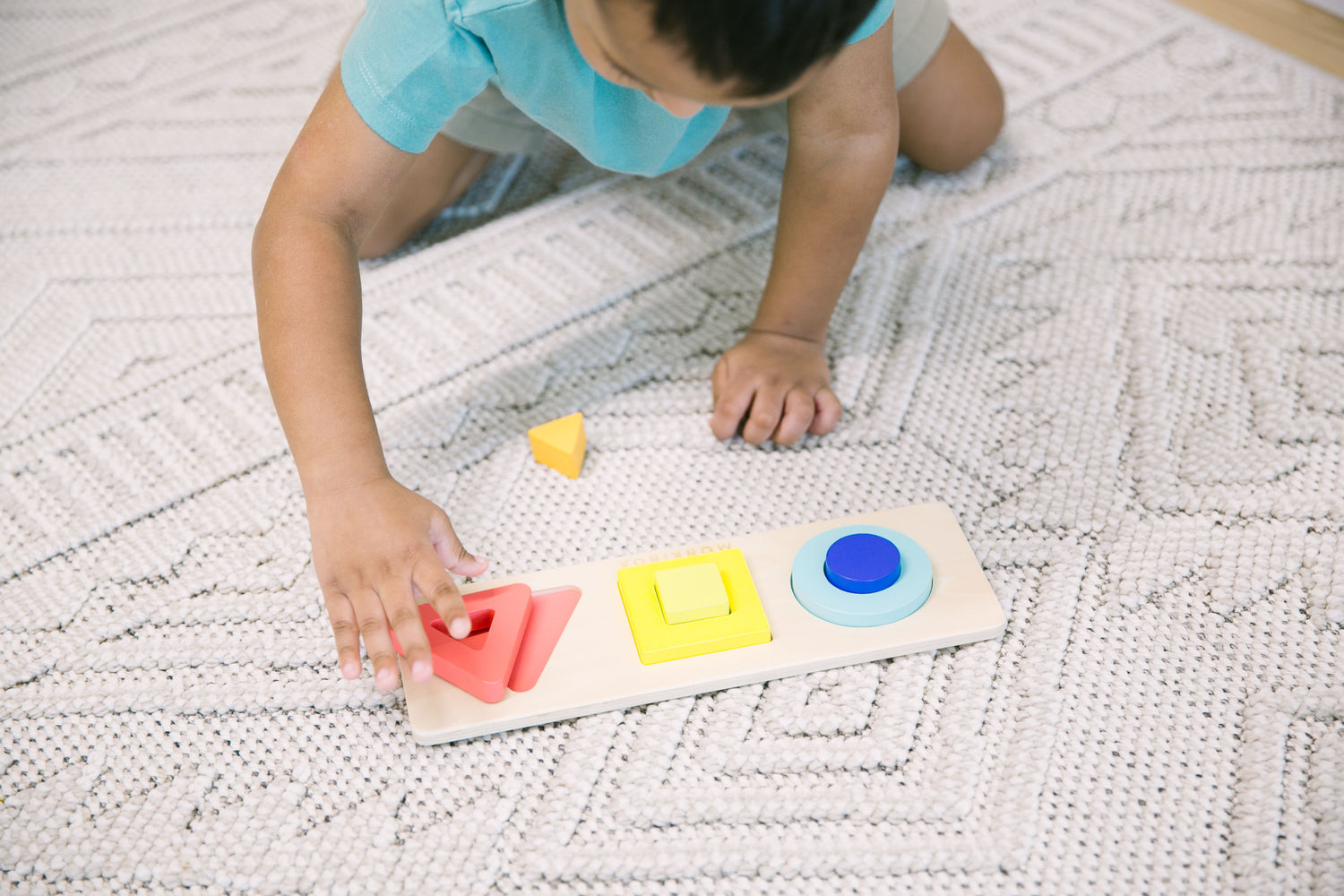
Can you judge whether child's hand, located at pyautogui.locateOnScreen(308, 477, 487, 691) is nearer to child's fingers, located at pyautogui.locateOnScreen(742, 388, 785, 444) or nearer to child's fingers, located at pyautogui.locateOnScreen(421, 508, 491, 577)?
child's fingers, located at pyautogui.locateOnScreen(421, 508, 491, 577)

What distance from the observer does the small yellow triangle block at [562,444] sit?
2.13 ft

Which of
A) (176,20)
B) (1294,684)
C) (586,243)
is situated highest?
(176,20)

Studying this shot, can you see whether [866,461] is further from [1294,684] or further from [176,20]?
[176,20]

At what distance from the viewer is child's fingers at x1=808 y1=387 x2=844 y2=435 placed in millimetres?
675

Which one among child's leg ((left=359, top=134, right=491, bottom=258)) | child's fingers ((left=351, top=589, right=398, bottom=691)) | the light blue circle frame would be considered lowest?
the light blue circle frame

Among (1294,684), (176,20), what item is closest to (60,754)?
(1294,684)

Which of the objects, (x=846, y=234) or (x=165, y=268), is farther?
(x=165, y=268)

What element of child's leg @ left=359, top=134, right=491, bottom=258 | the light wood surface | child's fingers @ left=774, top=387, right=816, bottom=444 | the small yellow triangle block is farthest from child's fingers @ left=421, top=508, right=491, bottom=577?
the light wood surface

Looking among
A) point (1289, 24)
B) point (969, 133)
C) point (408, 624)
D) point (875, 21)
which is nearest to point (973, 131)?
point (969, 133)

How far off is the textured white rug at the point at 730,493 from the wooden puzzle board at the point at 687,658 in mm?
13

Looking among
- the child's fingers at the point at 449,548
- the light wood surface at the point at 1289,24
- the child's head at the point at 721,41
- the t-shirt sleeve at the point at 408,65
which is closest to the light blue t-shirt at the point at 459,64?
the t-shirt sleeve at the point at 408,65

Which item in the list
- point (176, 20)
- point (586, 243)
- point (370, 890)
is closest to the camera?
point (370, 890)

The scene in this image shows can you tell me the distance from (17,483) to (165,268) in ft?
0.76

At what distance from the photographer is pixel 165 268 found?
0.84m
